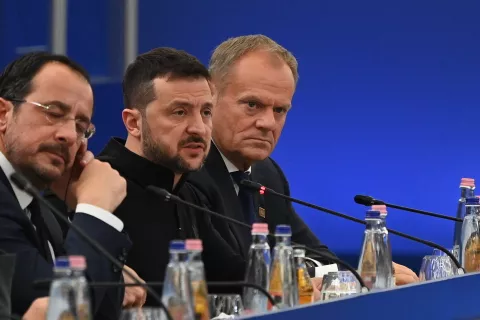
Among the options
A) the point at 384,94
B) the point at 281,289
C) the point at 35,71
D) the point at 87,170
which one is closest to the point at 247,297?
the point at 281,289

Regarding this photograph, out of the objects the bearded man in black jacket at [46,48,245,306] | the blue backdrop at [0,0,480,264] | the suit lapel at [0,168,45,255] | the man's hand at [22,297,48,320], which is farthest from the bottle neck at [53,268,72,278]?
the blue backdrop at [0,0,480,264]

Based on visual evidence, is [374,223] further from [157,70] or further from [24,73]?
[24,73]

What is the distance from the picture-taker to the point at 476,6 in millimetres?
5109

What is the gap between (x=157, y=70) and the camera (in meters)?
2.77

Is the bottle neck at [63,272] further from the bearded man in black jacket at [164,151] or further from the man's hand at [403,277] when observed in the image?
the man's hand at [403,277]

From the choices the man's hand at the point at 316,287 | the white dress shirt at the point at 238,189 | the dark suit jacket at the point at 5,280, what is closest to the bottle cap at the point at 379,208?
the man's hand at the point at 316,287

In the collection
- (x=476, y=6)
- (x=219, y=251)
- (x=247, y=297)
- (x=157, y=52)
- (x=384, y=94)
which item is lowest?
(x=247, y=297)

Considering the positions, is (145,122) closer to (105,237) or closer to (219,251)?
(219,251)

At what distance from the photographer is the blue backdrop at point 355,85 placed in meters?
5.19

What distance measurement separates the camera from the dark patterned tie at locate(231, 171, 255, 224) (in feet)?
10.4

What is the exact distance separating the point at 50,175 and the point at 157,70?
578 millimetres

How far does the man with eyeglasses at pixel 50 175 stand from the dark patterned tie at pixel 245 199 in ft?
2.67

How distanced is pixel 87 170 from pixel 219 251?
527 mm

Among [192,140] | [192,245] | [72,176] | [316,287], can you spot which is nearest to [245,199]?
[192,140]
